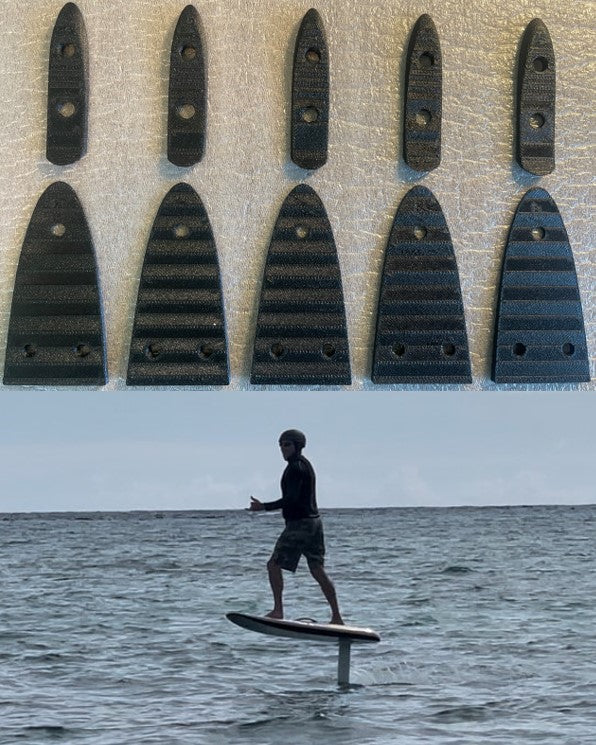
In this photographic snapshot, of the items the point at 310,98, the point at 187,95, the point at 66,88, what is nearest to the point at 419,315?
the point at 310,98

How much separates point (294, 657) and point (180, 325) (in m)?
1.69

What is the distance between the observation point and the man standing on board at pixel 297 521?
6496 mm

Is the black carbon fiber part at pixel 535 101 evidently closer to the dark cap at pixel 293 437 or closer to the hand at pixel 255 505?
the dark cap at pixel 293 437

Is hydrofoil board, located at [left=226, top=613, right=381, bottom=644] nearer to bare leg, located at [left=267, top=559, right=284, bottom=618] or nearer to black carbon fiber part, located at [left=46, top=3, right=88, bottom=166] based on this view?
bare leg, located at [left=267, top=559, right=284, bottom=618]

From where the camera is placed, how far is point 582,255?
8.53 metres

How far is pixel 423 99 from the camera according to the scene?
27.6 feet

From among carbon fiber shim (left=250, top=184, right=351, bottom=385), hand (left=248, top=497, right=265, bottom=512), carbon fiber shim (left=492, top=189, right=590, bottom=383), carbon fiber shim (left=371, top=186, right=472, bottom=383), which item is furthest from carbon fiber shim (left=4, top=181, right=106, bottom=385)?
hand (left=248, top=497, right=265, bottom=512)

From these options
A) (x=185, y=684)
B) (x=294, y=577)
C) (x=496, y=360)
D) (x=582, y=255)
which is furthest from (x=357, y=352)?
(x=294, y=577)

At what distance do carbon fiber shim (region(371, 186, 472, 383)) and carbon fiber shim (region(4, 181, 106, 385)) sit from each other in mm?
1334

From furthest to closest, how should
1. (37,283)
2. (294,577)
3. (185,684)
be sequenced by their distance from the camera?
(294,577) → (37,283) → (185,684)

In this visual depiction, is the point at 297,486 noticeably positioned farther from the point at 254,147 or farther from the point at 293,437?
the point at 254,147

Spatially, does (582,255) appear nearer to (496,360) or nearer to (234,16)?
(496,360)

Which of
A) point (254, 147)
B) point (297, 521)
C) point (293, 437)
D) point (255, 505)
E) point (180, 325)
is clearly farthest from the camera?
point (254, 147)

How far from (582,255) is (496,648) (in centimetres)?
197
